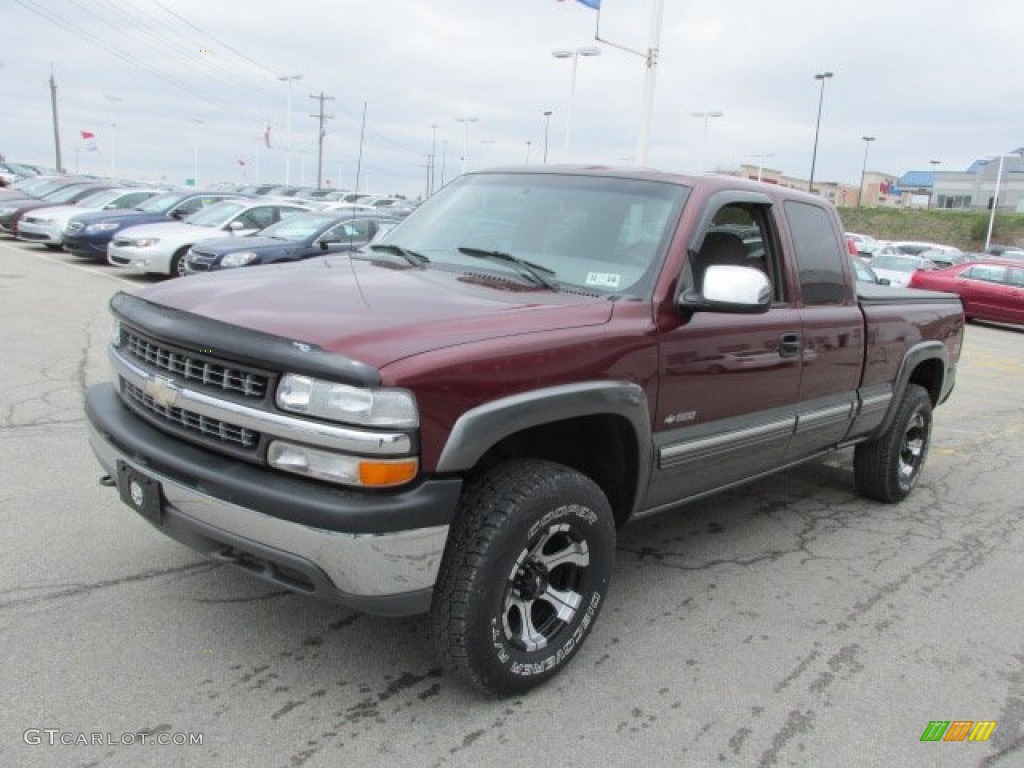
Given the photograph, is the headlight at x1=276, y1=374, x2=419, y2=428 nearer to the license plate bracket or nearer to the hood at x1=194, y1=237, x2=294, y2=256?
the license plate bracket

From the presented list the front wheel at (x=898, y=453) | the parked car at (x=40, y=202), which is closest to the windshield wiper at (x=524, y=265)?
the front wheel at (x=898, y=453)

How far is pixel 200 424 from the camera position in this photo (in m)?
2.79

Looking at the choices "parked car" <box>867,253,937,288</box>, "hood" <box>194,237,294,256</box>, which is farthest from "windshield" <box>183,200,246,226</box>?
"parked car" <box>867,253,937,288</box>

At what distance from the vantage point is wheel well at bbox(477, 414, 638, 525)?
124 inches

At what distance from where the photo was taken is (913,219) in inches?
2753

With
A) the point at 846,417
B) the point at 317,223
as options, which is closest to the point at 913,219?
the point at 317,223

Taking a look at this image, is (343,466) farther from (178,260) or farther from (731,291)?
(178,260)

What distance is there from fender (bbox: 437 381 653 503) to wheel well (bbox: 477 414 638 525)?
2.0 inches

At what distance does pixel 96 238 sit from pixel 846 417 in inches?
612

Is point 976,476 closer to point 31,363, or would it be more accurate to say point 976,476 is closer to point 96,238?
point 31,363

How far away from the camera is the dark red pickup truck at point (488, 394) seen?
Answer: 8.27 ft

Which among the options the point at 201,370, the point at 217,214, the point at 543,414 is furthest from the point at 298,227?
the point at 543,414

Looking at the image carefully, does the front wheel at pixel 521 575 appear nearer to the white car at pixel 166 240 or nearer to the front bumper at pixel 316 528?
the front bumper at pixel 316 528

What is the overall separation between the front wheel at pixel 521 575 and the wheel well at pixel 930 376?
11.5 ft
